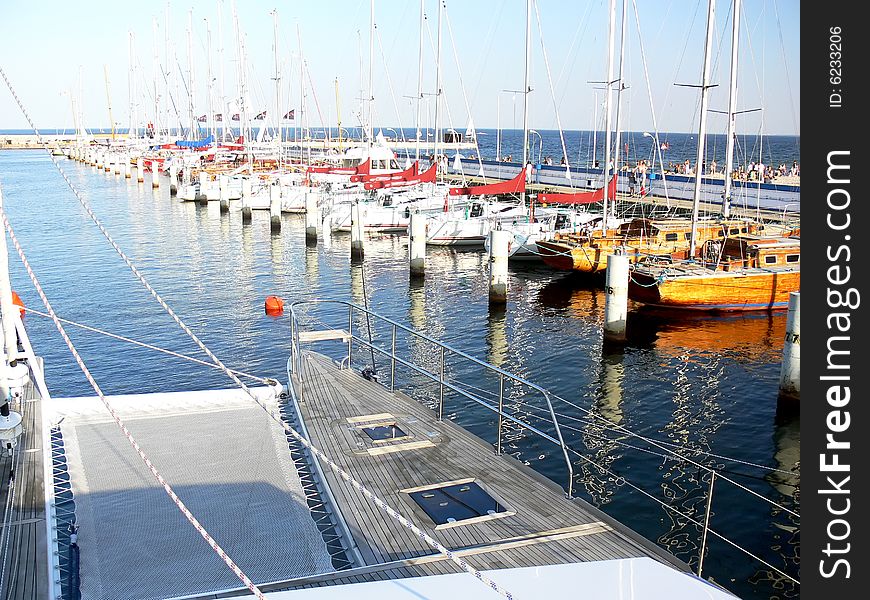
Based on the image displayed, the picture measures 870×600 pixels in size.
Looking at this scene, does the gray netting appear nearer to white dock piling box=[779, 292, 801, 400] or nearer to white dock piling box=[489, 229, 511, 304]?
white dock piling box=[779, 292, 801, 400]

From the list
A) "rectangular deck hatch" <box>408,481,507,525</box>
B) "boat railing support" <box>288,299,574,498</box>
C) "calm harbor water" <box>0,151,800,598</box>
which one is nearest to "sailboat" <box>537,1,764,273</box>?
"calm harbor water" <box>0,151,800,598</box>

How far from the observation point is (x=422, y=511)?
31.0ft

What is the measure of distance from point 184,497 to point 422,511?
10.8ft

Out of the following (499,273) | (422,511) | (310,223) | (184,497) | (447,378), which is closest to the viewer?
(422,511)

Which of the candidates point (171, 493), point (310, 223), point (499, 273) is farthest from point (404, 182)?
point (171, 493)

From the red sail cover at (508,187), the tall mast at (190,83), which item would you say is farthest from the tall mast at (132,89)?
the red sail cover at (508,187)

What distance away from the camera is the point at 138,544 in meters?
8.91

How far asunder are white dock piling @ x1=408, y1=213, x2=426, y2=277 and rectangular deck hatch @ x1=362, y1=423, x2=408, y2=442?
2305cm

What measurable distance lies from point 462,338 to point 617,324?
5222mm

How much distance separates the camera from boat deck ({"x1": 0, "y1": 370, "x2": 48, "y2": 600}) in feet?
24.7

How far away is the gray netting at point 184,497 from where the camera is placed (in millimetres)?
8297

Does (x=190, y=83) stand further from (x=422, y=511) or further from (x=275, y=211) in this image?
(x=422, y=511)

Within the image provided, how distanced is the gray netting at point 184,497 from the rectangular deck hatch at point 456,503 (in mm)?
1433

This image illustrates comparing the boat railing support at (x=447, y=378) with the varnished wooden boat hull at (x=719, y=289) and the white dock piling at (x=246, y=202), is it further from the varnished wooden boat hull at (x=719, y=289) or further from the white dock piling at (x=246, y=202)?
the white dock piling at (x=246, y=202)
